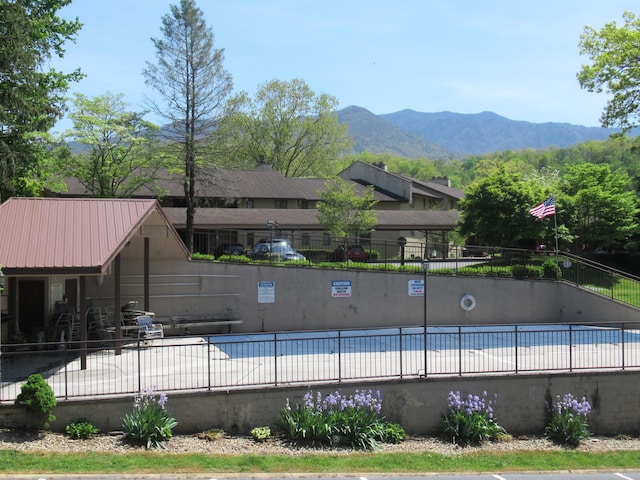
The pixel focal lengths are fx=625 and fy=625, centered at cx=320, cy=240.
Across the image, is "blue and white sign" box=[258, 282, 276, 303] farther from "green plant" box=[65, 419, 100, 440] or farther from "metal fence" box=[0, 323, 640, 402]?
"green plant" box=[65, 419, 100, 440]

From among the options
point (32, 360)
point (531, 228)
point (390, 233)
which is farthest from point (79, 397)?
point (390, 233)

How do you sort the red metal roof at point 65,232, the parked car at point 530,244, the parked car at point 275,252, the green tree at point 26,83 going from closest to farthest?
1. the red metal roof at point 65,232
2. the green tree at point 26,83
3. the parked car at point 275,252
4. the parked car at point 530,244

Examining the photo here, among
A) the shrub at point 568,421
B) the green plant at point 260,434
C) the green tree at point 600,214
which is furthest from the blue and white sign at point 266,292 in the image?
the green tree at point 600,214

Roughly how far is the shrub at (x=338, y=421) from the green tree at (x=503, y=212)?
69.4 ft

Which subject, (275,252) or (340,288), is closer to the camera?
(340,288)

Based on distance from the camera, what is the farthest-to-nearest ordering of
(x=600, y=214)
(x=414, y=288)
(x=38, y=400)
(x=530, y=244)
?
(x=600, y=214)
(x=530, y=244)
(x=414, y=288)
(x=38, y=400)

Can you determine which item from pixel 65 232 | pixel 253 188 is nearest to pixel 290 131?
pixel 253 188

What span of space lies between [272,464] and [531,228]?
24.2 m

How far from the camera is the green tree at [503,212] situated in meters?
32.3

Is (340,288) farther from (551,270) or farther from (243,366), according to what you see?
(551,270)

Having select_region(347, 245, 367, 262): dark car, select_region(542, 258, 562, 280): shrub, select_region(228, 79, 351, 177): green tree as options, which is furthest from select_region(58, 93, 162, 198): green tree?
select_region(228, 79, 351, 177): green tree

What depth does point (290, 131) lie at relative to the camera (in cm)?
7200

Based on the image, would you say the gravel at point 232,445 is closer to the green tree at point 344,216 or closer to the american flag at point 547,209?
the american flag at point 547,209

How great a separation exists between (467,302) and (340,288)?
5.11 metres
